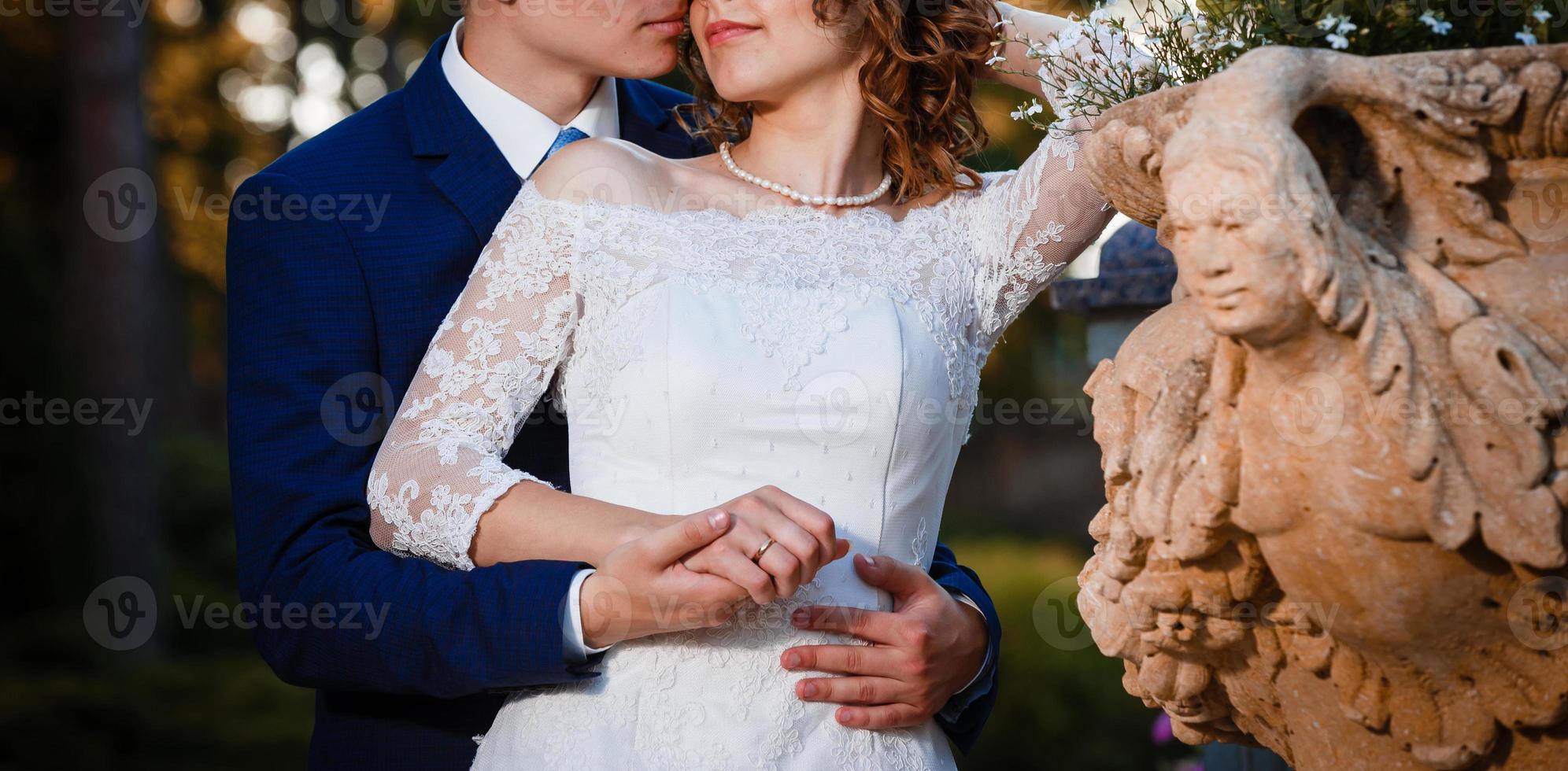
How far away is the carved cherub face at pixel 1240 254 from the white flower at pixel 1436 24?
14.6 inches

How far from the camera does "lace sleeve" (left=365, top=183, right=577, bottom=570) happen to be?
2.27m

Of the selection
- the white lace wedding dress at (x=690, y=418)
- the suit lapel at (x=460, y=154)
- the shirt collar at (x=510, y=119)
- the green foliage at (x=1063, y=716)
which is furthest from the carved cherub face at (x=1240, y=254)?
the green foliage at (x=1063, y=716)

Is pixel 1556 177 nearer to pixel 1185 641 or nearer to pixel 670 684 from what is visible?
pixel 1185 641

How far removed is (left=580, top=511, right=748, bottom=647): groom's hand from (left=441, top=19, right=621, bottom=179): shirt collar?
1.12 m

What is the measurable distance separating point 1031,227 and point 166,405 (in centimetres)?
1345

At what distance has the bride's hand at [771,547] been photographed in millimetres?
1967

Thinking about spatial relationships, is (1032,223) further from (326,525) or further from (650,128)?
(326,525)

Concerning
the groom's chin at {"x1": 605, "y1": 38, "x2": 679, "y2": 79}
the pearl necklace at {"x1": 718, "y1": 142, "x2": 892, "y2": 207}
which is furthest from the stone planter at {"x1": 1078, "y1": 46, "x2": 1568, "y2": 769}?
Result: the groom's chin at {"x1": 605, "y1": 38, "x2": 679, "y2": 79}

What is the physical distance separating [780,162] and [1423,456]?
5.15ft

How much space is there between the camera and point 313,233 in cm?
269

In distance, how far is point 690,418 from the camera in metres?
2.30

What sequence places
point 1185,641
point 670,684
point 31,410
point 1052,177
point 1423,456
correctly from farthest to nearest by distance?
point 31,410 → point 1052,177 → point 670,684 → point 1185,641 → point 1423,456

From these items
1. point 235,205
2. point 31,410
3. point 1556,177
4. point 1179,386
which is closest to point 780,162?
point 235,205

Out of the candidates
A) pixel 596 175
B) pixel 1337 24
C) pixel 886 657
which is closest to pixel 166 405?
pixel 596 175
